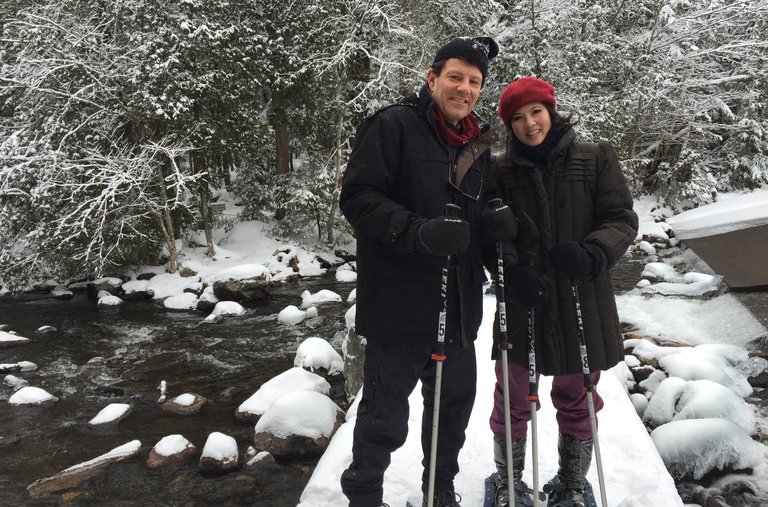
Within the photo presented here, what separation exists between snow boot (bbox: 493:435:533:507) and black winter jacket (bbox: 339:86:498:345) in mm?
697

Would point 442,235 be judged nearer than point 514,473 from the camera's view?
Yes

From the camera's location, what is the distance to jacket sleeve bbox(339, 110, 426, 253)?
1.85m

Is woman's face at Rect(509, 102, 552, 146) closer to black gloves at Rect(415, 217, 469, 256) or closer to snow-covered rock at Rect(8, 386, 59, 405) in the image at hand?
black gloves at Rect(415, 217, 469, 256)

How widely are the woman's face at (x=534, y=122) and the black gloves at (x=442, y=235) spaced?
2.15 feet

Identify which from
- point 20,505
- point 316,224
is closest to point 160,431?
point 20,505

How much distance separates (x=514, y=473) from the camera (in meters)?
2.40

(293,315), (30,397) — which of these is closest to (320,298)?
(293,315)

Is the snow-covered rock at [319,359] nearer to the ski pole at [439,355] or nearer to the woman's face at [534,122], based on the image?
the ski pole at [439,355]

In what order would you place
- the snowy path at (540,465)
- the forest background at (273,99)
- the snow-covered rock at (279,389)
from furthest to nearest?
the forest background at (273,99), the snow-covered rock at (279,389), the snowy path at (540,465)

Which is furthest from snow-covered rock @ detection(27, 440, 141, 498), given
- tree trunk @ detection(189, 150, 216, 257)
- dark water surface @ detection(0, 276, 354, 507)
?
tree trunk @ detection(189, 150, 216, 257)

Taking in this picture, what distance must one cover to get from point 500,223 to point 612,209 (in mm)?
574

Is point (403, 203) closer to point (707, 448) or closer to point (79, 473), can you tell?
point (707, 448)

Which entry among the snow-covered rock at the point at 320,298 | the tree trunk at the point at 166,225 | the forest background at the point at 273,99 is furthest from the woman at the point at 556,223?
the tree trunk at the point at 166,225

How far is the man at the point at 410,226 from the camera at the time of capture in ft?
6.40
